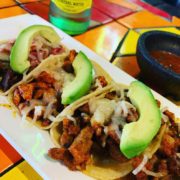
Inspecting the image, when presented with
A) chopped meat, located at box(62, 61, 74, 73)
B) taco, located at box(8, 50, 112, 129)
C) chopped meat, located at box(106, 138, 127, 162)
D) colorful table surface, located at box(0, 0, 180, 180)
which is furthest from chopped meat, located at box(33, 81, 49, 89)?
colorful table surface, located at box(0, 0, 180, 180)

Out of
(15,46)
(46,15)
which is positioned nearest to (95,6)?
(46,15)

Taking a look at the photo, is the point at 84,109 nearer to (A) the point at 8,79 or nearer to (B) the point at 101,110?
(B) the point at 101,110

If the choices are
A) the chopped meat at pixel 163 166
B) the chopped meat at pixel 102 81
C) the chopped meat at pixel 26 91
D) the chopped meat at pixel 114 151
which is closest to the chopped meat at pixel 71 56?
the chopped meat at pixel 102 81

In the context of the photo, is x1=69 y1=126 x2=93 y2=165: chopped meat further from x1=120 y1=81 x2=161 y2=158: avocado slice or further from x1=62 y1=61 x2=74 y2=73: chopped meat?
x1=62 y1=61 x2=74 y2=73: chopped meat

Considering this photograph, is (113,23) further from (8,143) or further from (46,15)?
(8,143)

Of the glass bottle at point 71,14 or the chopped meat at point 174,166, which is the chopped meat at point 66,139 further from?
the glass bottle at point 71,14

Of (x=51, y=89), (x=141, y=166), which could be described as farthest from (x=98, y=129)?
(x=51, y=89)
